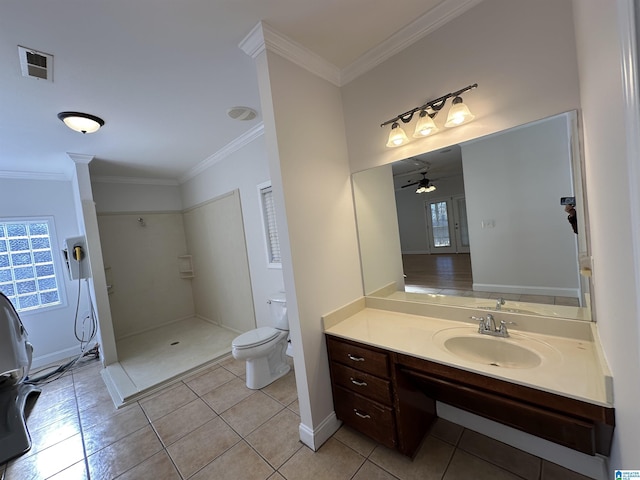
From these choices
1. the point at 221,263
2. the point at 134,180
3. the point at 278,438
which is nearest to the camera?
the point at 278,438

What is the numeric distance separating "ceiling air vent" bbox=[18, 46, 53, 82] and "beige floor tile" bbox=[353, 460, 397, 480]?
2.96 metres

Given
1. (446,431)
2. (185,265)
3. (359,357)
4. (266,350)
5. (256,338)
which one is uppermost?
(185,265)

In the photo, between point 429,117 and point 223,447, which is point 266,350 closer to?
point 223,447

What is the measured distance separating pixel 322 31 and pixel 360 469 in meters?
2.59

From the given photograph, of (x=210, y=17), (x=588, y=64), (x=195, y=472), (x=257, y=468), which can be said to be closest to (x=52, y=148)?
(x=210, y=17)

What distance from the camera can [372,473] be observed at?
1410 millimetres

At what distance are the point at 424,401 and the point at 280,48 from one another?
7.83ft

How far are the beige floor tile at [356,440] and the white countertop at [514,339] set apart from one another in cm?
70

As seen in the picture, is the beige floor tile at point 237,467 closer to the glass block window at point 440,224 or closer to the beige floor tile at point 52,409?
the beige floor tile at point 52,409

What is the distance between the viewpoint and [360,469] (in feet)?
4.72

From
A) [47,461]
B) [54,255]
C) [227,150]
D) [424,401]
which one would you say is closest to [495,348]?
[424,401]

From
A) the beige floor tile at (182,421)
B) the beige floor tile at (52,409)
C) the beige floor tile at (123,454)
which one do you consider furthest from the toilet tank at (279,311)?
the beige floor tile at (52,409)

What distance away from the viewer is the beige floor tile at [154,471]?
60.7 inches

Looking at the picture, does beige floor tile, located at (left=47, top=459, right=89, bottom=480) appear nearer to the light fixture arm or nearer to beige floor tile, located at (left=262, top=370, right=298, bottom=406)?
beige floor tile, located at (left=262, top=370, right=298, bottom=406)
